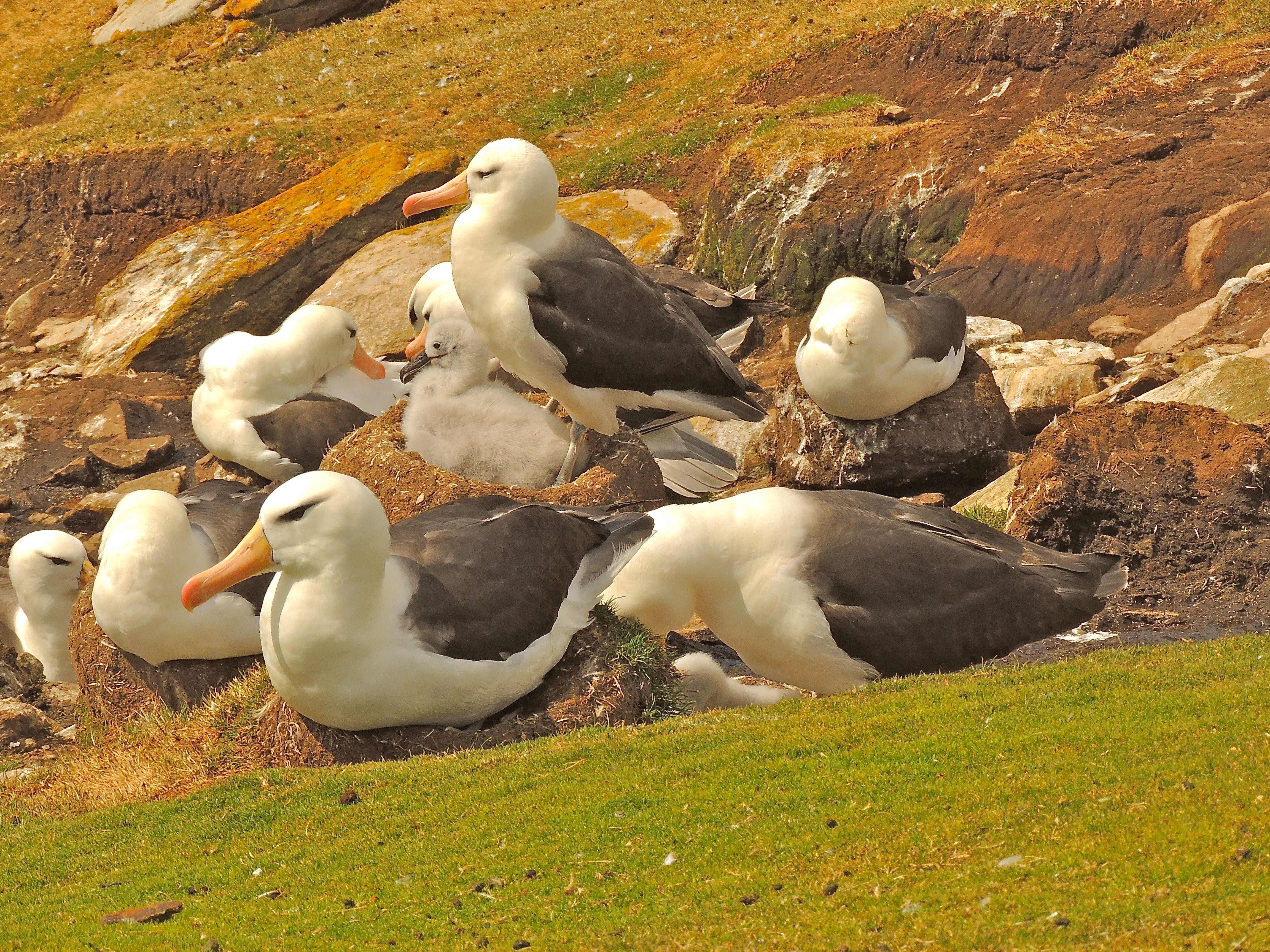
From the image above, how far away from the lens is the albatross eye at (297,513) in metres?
7.38

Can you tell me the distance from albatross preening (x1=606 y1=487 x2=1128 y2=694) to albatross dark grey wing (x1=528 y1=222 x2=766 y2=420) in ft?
6.99

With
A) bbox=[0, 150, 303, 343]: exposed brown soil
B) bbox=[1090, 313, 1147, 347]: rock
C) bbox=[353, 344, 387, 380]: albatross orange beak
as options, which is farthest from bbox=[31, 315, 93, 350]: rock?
bbox=[1090, 313, 1147, 347]: rock

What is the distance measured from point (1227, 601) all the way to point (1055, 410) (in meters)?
4.77

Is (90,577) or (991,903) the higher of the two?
(991,903)

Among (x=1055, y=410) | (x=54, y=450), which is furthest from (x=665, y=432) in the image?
(x=54, y=450)

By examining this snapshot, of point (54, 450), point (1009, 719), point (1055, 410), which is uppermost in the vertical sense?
point (1009, 719)

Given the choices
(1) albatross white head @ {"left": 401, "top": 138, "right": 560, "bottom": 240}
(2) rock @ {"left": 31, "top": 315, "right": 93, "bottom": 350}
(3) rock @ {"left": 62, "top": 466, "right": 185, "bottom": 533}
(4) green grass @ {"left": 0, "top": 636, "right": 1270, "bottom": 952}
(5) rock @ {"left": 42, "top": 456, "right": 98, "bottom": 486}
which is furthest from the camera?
(2) rock @ {"left": 31, "top": 315, "right": 93, "bottom": 350}

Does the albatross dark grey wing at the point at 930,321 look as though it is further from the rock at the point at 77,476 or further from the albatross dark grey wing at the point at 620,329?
the rock at the point at 77,476

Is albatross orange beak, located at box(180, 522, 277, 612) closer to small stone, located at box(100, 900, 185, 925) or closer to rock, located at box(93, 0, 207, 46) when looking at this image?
small stone, located at box(100, 900, 185, 925)

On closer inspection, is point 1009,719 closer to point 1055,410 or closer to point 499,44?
point 1055,410

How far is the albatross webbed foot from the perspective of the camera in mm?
10969

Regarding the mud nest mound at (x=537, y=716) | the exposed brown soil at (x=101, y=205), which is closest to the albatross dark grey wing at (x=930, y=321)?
the mud nest mound at (x=537, y=716)

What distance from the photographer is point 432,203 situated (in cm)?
1110

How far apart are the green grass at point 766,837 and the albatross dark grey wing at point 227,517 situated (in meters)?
2.27
